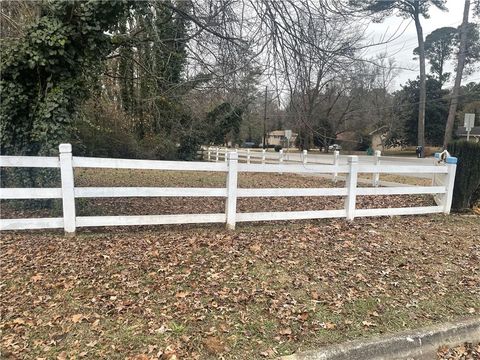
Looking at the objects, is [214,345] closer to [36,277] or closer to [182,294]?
[182,294]

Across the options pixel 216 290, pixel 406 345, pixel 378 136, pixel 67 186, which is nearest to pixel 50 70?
pixel 67 186

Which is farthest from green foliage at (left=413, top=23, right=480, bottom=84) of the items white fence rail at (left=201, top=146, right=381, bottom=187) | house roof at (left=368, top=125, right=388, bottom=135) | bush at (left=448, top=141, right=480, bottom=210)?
bush at (left=448, top=141, right=480, bottom=210)

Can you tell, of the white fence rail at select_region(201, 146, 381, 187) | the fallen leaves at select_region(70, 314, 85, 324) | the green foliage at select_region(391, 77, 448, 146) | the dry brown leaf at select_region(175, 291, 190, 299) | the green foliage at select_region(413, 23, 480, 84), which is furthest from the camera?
the green foliage at select_region(391, 77, 448, 146)

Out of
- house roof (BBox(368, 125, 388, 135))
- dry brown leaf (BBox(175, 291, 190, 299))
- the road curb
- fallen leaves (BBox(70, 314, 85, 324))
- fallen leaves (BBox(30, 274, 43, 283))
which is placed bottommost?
the road curb

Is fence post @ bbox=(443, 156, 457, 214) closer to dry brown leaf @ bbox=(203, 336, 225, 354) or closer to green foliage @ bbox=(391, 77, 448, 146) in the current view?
dry brown leaf @ bbox=(203, 336, 225, 354)

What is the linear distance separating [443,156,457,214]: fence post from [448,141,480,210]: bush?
1.55 feet

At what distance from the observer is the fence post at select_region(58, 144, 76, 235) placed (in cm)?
466

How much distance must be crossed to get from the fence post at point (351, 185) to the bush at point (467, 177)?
9.95ft

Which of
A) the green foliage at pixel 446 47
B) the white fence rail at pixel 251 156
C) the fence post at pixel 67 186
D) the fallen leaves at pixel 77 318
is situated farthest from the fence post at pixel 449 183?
the green foliage at pixel 446 47

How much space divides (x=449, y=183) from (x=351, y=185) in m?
2.57

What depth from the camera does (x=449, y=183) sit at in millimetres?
7504

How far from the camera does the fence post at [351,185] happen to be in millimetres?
6387

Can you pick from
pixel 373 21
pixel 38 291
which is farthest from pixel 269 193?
pixel 38 291

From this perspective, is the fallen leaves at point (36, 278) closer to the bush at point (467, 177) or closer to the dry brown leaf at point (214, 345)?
the dry brown leaf at point (214, 345)
